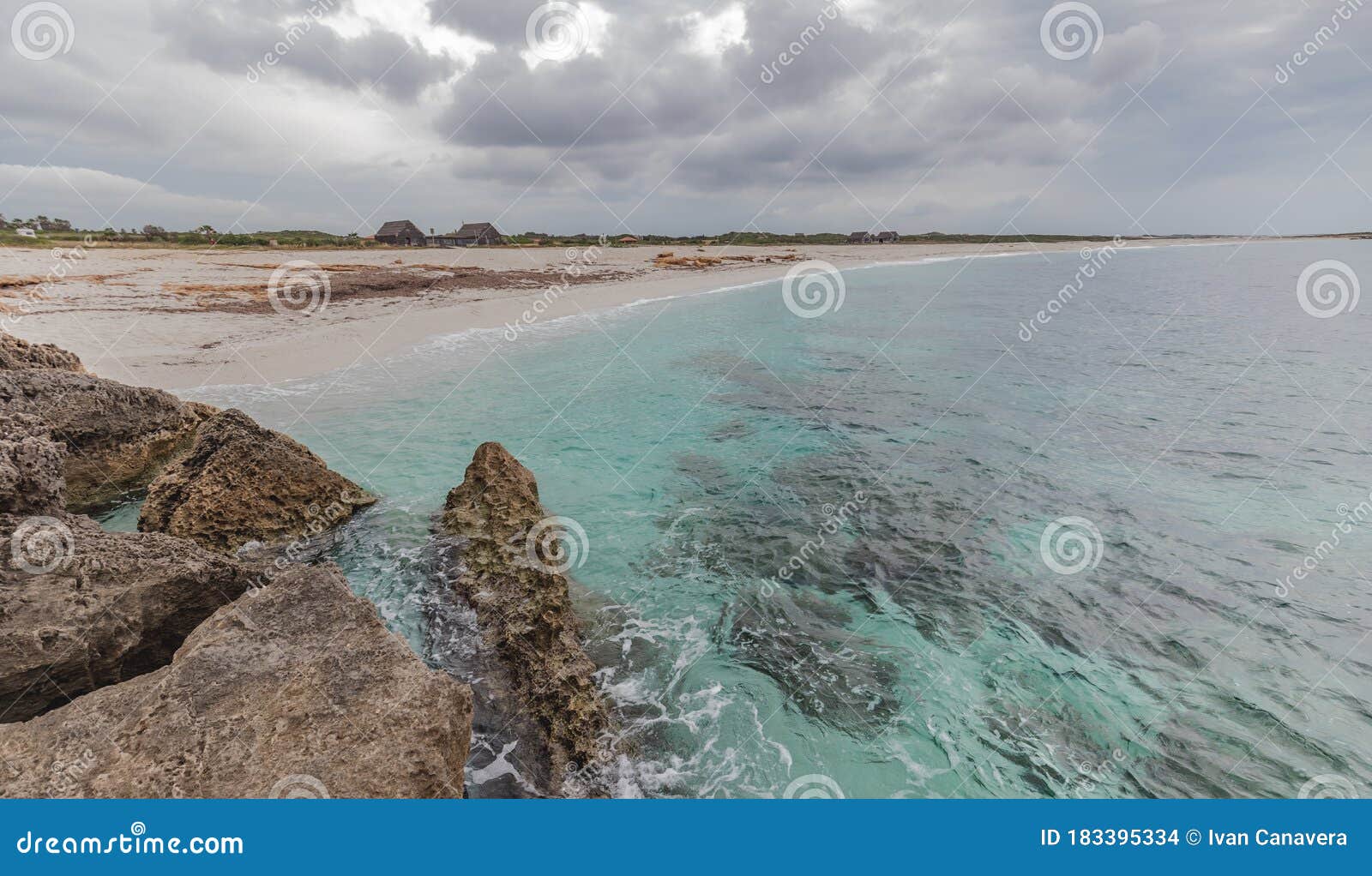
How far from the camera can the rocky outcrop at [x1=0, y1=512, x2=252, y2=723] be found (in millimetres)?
5141

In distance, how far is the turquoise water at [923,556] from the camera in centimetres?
650

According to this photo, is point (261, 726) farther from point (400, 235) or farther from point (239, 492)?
point (400, 235)

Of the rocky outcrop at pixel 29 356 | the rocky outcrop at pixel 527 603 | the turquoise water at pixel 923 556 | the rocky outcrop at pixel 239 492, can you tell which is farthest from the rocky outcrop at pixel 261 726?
the rocky outcrop at pixel 29 356

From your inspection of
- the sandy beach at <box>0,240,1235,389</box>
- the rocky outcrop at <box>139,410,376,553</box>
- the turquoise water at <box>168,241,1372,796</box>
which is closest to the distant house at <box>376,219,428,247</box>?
the sandy beach at <box>0,240,1235,389</box>

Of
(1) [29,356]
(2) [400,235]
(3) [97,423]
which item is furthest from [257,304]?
(2) [400,235]

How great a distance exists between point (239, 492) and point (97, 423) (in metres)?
3.53

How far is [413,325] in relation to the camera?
2898 cm

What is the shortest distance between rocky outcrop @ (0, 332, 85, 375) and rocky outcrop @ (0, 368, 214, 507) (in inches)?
18.6

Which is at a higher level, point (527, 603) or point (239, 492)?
point (239, 492)

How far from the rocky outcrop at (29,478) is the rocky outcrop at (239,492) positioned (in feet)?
5.71

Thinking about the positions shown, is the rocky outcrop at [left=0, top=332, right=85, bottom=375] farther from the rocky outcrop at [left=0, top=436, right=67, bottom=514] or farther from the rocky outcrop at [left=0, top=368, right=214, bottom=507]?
the rocky outcrop at [left=0, top=436, right=67, bottom=514]

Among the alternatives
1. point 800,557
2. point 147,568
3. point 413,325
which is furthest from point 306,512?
point 413,325

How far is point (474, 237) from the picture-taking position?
350 ft

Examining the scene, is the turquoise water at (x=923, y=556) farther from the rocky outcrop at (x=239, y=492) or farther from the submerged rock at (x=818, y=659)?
the rocky outcrop at (x=239, y=492)
